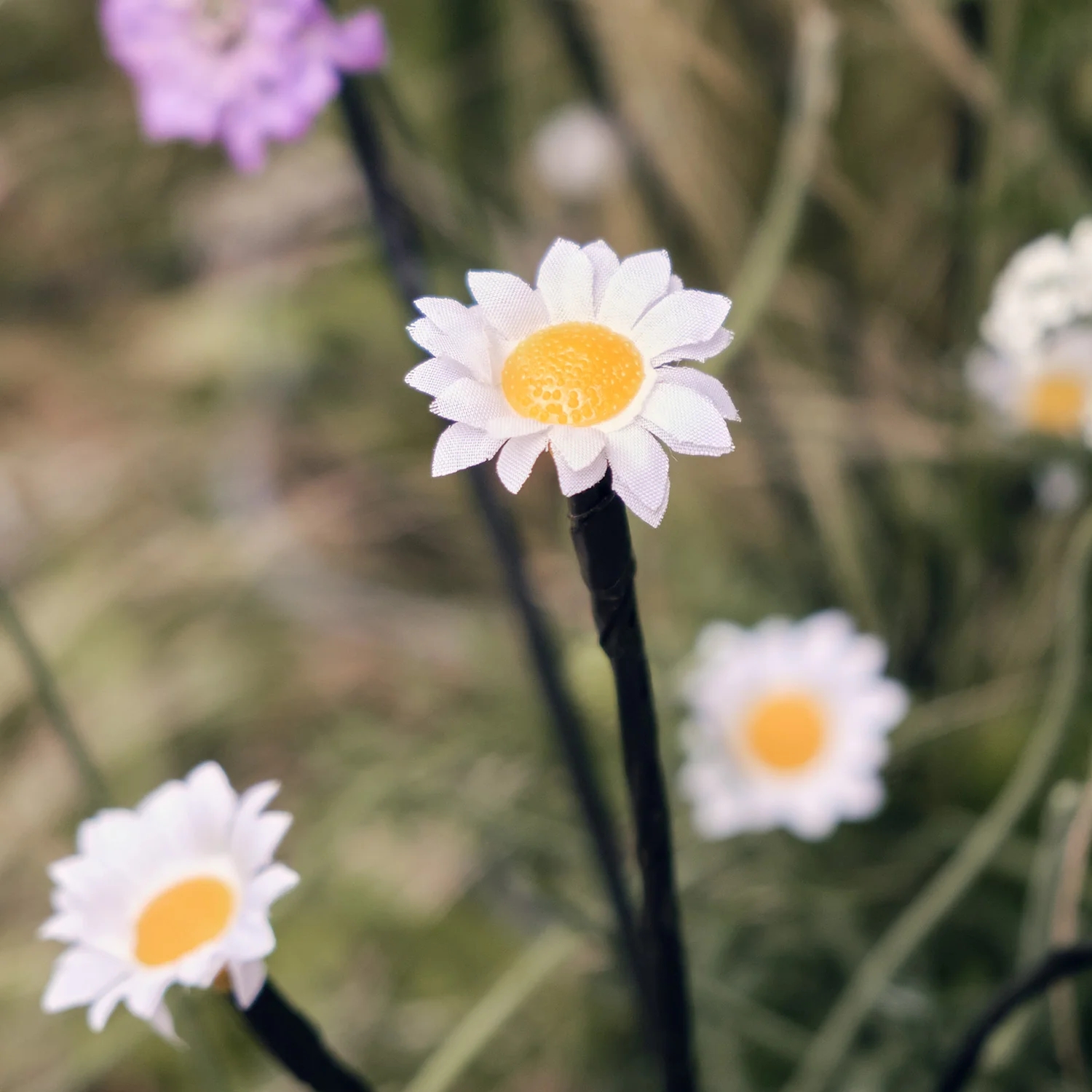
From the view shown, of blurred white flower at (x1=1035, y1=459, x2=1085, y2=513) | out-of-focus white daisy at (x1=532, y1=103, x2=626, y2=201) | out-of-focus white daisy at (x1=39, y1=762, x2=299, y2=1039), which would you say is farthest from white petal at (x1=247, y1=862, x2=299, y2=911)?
out-of-focus white daisy at (x1=532, y1=103, x2=626, y2=201)

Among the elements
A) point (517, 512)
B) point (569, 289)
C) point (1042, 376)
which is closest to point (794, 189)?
point (1042, 376)

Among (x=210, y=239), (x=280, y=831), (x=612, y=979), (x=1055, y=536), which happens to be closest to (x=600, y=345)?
(x=280, y=831)

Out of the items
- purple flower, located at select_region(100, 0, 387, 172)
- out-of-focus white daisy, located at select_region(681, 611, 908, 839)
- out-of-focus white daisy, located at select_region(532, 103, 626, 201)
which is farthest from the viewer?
out-of-focus white daisy, located at select_region(532, 103, 626, 201)

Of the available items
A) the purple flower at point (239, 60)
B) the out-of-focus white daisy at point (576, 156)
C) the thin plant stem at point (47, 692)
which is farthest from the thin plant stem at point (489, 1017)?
the out-of-focus white daisy at point (576, 156)

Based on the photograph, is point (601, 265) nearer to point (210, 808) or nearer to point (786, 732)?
point (210, 808)

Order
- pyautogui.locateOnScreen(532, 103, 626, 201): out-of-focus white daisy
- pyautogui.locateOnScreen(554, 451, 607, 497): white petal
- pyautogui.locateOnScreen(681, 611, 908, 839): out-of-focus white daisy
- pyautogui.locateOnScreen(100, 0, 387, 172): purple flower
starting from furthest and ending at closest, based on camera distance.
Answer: pyautogui.locateOnScreen(532, 103, 626, 201): out-of-focus white daisy
pyautogui.locateOnScreen(681, 611, 908, 839): out-of-focus white daisy
pyautogui.locateOnScreen(100, 0, 387, 172): purple flower
pyautogui.locateOnScreen(554, 451, 607, 497): white petal

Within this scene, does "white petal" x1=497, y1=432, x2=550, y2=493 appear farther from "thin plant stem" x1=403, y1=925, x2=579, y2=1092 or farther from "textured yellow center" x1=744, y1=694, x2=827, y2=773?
"textured yellow center" x1=744, y1=694, x2=827, y2=773
